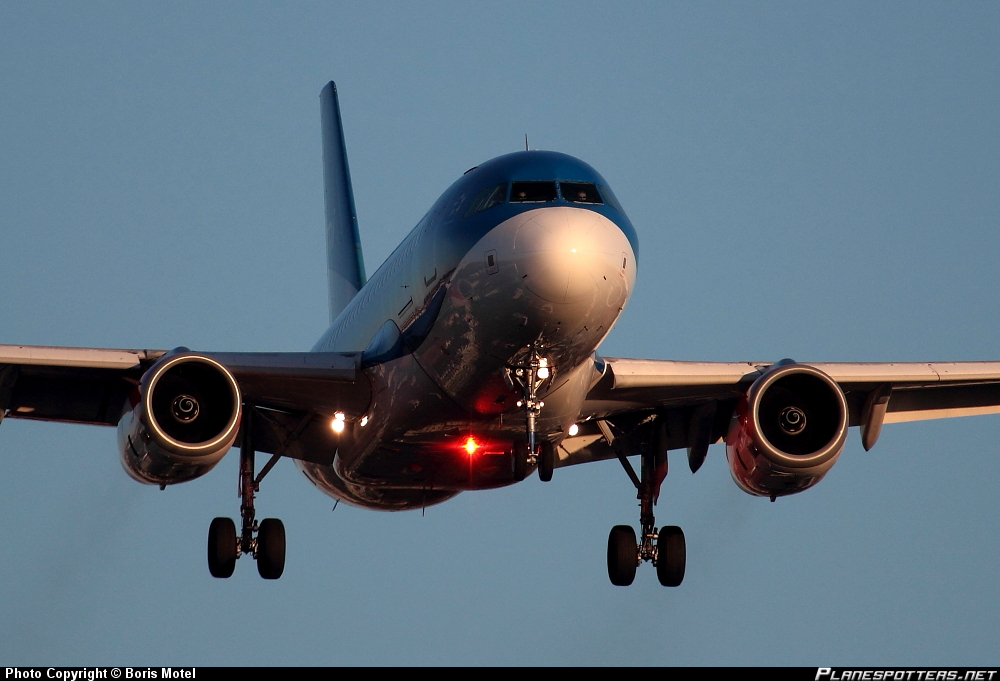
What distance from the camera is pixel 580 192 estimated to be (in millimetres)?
24594

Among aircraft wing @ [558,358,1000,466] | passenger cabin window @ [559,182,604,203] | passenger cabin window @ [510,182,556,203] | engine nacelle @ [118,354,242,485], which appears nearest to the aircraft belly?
passenger cabin window @ [510,182,556,203]

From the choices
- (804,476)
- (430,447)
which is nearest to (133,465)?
(430,447)

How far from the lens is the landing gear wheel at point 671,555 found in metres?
31.1

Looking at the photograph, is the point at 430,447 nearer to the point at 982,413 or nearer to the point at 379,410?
the point at 379,410

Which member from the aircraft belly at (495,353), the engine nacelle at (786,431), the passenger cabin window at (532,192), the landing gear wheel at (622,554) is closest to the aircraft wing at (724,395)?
the engine nacelle at (786,431)

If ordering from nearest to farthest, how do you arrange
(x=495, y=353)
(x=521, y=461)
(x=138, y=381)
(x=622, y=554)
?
(x=495, y=353), (x=521, y=461), (x=138, y=381), (x=622, y=554)

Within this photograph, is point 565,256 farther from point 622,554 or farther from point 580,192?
point 622,554

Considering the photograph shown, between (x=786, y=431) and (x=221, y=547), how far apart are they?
10.5m

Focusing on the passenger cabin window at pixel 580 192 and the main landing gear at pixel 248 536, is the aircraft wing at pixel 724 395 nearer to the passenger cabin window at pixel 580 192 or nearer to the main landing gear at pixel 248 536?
the passenger cabin window at pixel 580 192

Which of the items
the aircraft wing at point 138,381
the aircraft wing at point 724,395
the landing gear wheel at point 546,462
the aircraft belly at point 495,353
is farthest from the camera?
the aircraft wing at point 724,395

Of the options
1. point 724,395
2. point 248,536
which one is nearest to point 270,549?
point 248,536

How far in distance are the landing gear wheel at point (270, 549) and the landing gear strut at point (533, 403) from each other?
6.81 m

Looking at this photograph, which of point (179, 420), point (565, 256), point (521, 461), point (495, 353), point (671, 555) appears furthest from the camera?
point (671, 555)
